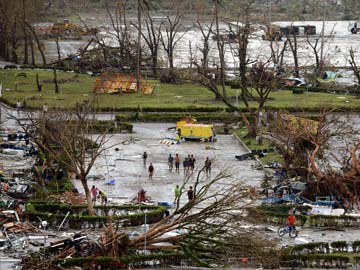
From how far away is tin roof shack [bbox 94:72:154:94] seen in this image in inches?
3159

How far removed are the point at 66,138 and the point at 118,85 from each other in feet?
110

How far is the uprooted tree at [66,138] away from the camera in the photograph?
46656 millimetres

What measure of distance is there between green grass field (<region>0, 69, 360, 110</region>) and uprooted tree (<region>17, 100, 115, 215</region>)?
14.1 m

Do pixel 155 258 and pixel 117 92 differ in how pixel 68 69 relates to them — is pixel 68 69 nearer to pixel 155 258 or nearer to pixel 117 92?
pixel 117 92

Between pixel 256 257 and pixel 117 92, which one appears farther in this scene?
pixel 117 92

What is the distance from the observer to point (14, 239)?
4200 centimetres

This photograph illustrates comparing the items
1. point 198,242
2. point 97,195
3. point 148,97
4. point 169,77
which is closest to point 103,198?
point 97,195

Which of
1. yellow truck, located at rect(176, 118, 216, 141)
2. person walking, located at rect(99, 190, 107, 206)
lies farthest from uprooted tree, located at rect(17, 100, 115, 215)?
yellow truck, located at rect(176, 118, 216, 141)

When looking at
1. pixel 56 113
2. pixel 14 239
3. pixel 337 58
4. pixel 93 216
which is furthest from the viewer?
pixel 337 58

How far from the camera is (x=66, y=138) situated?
48062 mm

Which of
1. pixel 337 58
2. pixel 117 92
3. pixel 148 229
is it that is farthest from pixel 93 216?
pixel 337 58

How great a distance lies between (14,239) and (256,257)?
335 inches

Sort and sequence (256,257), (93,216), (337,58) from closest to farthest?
1. (256,257)
2. (93,216)
3. (337,58)

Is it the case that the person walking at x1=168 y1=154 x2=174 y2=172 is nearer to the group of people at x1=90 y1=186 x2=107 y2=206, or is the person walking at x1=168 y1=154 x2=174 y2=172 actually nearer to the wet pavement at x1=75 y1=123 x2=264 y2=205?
the wet pavement at x1=75 y1=123 x2=264 y2=205
